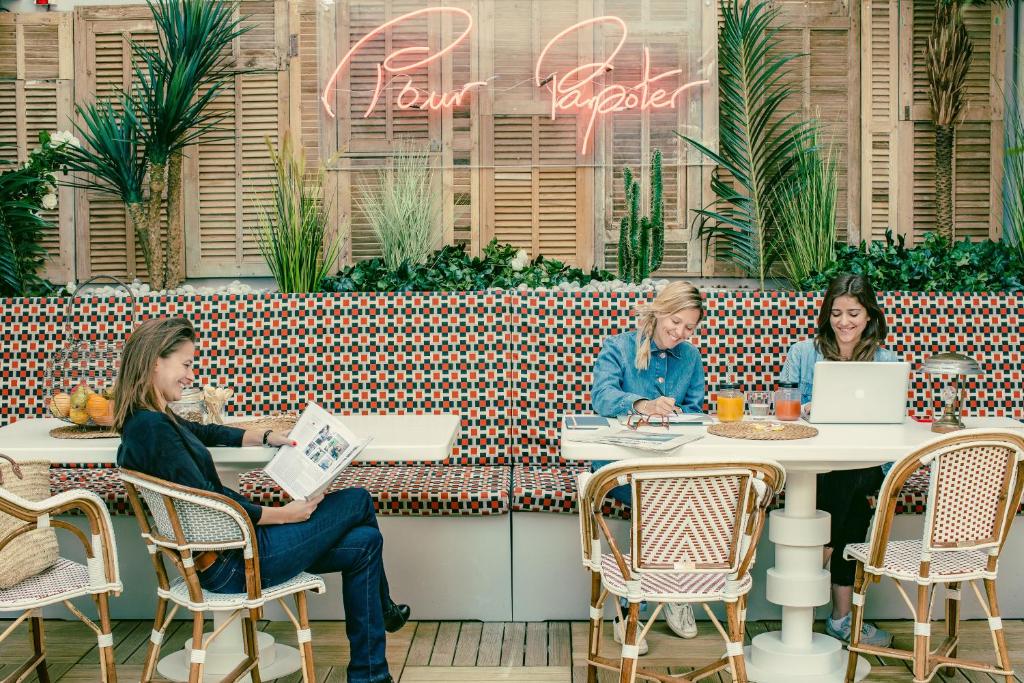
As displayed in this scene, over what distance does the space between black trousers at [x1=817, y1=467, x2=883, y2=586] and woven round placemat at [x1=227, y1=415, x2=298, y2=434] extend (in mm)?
1890

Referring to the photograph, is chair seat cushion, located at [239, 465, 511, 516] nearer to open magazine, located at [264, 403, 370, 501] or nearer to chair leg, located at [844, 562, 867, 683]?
open magazine, located at [264, 403, 370, 501]

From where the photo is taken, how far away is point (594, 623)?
3.29 meters

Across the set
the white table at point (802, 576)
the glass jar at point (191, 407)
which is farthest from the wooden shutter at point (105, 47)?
the white table at point (802, 576)

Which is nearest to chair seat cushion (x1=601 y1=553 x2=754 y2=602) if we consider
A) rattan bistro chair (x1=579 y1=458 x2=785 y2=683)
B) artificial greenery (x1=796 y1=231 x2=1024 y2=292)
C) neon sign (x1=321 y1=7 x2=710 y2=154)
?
rattan bistro chair (x1=579 y1=458 x2=785 y2=683)

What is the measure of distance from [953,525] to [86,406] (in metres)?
2.69

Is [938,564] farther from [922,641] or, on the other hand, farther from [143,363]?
[143,363]

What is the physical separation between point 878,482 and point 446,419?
1.59 m

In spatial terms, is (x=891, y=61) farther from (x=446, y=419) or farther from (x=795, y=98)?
(x=446, y=419)

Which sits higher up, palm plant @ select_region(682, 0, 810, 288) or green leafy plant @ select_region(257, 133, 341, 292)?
palm plant @ select_region(682, 0, 810, 288)

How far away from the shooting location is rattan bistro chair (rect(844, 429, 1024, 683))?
119 inches

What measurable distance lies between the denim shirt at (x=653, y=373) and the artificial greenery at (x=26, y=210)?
9.81ft

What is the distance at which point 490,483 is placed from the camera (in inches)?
170

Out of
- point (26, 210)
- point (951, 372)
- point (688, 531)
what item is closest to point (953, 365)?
point (951, 372)

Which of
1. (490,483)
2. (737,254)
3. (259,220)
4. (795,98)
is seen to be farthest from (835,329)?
(259,220)
